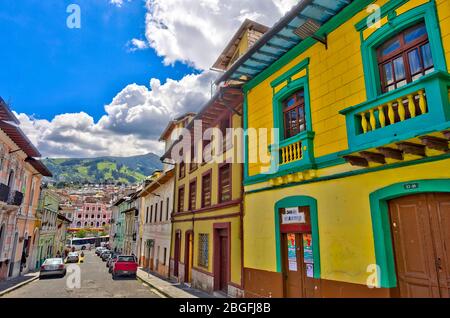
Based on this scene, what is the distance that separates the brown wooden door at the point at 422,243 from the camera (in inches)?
196

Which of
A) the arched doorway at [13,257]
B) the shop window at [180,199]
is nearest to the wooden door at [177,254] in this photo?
Result: the shop window at [180,199]

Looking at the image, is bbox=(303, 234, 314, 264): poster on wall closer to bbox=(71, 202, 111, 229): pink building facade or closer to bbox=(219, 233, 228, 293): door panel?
bbox=(219, 233, 228, 293): door panel

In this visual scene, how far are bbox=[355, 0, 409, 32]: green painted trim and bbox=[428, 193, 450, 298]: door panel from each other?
12.6 feet

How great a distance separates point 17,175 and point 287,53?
64.1 feet

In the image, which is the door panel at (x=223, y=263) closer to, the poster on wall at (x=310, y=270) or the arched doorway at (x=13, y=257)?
the poster on wall at (x=310, y=270)

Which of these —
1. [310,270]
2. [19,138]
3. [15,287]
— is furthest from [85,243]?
[310,270]

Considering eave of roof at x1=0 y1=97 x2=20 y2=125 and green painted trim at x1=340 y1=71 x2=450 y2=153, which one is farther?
eave of roof at x1=0 y1=97 x2=20 y2=125

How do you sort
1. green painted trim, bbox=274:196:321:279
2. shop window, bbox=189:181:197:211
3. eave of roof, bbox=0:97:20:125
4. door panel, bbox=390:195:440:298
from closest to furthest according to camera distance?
door panel, bbox=390:195:440:298 → green painted trim, bbox=274:196:321:279 → eave of roof, bbox=0:97:20:125 → shop window, bbox=189:181:197:211

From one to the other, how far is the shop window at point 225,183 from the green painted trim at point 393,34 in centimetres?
738

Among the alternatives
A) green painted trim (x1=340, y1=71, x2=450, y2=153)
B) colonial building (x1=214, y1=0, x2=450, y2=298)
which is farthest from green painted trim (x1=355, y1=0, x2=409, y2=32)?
green painted trim (x1=340, y1=71, x2=450, y2=153)

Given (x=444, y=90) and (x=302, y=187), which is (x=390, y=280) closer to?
(x=302, y=187)

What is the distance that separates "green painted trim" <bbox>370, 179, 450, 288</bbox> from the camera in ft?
18.0
